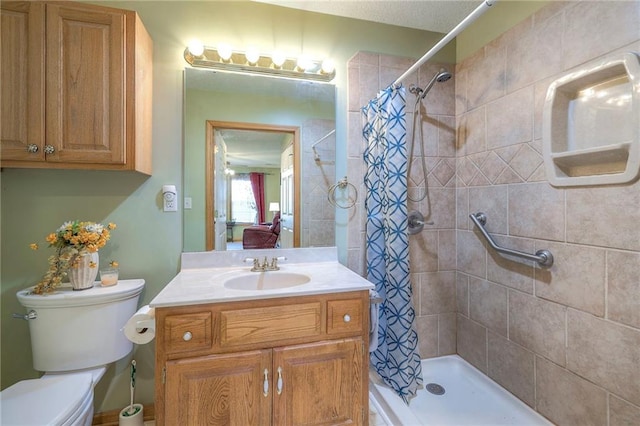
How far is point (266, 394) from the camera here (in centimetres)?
113

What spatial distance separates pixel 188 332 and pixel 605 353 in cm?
170

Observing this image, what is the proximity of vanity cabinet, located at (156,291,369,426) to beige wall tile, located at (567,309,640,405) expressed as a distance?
944mm

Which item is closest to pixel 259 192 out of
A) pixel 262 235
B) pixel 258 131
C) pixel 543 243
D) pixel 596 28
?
pixel 262 235

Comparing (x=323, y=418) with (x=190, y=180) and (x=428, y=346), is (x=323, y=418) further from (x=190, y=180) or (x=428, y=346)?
(x=190, y=180)

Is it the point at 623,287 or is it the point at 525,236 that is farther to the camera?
the point at 525,236

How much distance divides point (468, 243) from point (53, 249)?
96.0 inches

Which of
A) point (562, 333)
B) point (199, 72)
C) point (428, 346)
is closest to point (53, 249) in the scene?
point (199, 72)

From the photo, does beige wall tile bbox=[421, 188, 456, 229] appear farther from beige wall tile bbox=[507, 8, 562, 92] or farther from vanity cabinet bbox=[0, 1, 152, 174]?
vanity cabinet bbox=[0, 1, 152, 174]

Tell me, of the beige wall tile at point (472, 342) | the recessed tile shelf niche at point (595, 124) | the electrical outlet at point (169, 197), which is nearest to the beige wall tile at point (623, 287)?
the recessed tile shelf niche at point (595, 124)

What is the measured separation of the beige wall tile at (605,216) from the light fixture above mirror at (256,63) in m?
1.48

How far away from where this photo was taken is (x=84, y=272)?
4.28 feet

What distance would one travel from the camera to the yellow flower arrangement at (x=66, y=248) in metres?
1.26

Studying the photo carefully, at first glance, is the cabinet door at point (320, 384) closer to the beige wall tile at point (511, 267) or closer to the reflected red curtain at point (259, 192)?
the reflected red curtain at point (259, 192)

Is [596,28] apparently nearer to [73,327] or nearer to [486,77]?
[486,77]
